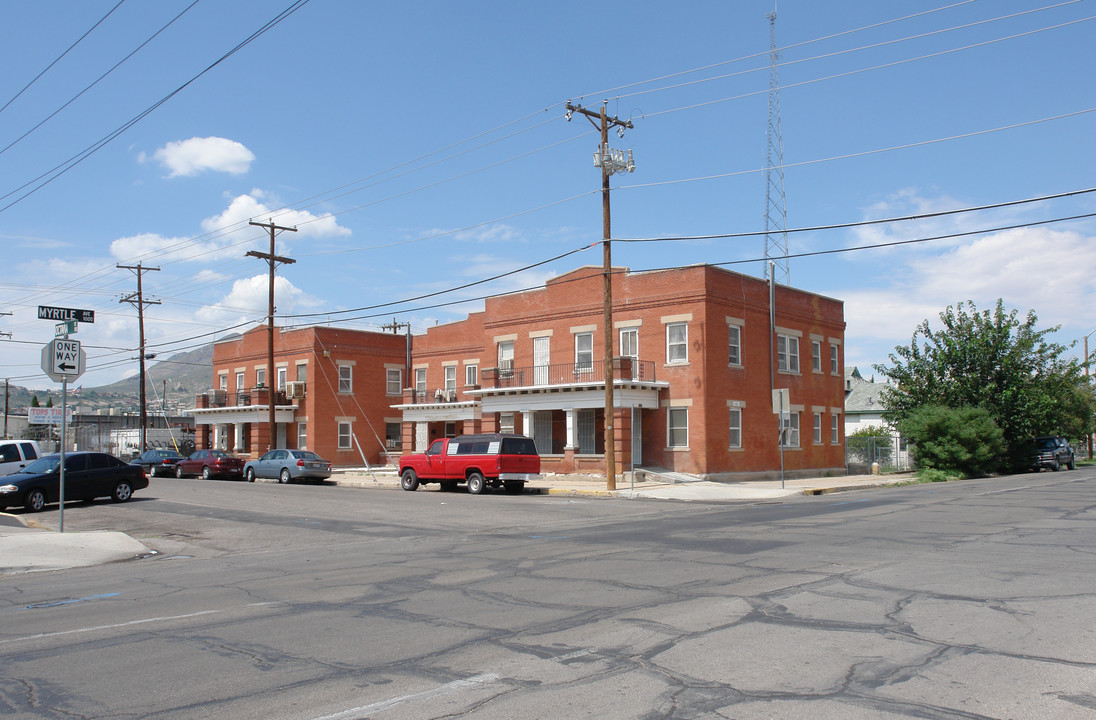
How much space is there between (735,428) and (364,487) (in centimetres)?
1566

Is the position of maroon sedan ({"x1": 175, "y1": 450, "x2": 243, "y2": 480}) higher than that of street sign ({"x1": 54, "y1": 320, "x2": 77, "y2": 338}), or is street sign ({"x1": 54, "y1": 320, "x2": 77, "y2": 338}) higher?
street sign ({"x1": 54, "y1": 320, "x2": 77, "y2": 338})

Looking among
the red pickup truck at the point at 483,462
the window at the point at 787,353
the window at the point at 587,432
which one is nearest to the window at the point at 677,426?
the window at the point at 587,432

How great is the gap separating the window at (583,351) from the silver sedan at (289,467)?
12.3m

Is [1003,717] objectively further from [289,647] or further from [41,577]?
[41,577]

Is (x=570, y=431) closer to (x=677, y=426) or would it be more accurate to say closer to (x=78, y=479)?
(x=677, y=426)

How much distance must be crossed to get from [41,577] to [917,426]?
37.7 m

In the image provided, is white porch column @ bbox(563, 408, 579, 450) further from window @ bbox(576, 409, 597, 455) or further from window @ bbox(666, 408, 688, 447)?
window @ bbox(666, 408, 688, 447)

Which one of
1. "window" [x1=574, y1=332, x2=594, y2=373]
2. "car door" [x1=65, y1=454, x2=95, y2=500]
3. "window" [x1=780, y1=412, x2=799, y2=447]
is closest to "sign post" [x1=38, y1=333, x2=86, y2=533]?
"car door" [x1=65, y1=454, x2=95, y2=500]

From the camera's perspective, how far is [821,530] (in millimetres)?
15359

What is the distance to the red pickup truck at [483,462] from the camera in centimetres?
→ 2767

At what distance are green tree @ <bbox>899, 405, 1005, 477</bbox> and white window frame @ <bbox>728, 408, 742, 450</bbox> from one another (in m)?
10.6

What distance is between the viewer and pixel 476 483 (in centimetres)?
→ 2825

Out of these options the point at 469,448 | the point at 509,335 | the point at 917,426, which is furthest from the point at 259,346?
the point at 917,426

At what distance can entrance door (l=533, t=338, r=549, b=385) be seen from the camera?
38125 mm
